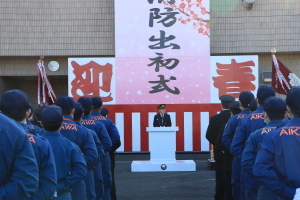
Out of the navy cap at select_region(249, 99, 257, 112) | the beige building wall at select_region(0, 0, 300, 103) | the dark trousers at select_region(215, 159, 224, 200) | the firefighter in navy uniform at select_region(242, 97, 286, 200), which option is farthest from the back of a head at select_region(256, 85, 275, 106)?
the beige building wall at select_region(0, 0, 300, 103)

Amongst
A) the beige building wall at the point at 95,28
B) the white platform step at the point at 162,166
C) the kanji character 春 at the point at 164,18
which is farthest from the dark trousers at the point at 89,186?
the beige building wall at the point at 95,28

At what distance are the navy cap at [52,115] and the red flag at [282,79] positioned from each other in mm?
9065

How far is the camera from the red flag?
12.9 meters

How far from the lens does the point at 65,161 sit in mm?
4758

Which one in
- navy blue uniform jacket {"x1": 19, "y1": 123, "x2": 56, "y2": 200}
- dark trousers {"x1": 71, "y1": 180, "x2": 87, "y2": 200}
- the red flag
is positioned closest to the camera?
navy blue uniform jacket {"x1": 19, "y1": 123, "x2": 56, "y2": 200}

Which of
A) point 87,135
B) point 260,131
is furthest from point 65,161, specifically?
point 260,131

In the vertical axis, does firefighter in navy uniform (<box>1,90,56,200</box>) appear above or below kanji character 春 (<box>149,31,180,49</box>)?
below

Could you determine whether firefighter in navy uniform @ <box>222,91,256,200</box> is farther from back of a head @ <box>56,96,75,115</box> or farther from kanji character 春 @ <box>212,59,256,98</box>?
kanji character 春 @ <box>212,59,256,98</box>

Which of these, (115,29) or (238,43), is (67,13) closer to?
(115,29)

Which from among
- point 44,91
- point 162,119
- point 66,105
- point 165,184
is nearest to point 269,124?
point 66,105

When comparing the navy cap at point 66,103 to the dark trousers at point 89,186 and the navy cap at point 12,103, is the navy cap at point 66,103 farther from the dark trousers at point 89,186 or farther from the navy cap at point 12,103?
the navy cap at point 12,103

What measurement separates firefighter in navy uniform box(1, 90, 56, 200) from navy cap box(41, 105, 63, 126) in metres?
0.87

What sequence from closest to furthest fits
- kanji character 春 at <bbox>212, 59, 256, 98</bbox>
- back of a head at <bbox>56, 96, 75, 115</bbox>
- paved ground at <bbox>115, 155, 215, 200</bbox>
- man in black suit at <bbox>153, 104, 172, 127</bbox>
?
back of a head at <bbox>56, 96, 75, 115</bbox>, paved ground at <bbox>115, 155, 215, 200</bbox>, man in black suit at <bbox>153, 104, 172, 127</bbox>, kanji character 春 at <bbox>212, 59, 256, 98</bbox>

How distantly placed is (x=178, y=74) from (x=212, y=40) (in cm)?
185
